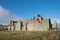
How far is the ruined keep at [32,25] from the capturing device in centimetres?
5012

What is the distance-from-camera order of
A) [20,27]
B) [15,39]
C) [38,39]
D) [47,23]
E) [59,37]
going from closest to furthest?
[59,37]
[38,39]
[15,39]
[47,23]
[20,27]

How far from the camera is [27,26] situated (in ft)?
174

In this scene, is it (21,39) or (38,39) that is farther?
(21,39)

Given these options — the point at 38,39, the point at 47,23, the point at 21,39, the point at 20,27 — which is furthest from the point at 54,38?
the point at 20,27

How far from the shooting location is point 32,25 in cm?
5169

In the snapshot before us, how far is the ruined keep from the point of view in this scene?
1973 inches

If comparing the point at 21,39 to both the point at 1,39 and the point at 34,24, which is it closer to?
the point at 1,39

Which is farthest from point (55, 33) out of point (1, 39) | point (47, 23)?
point (47, 23)

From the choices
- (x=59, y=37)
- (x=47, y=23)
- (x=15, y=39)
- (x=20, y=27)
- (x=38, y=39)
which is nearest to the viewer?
(x=59, y=37)

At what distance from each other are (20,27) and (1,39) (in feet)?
125

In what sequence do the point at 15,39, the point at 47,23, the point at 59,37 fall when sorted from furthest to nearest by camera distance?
the point at 47,23 → the point at 15,39 → the point at 59,37

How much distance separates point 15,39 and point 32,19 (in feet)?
121

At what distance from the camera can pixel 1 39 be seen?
15.8 meters

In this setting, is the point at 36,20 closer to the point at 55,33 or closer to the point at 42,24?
the point at 42,24
